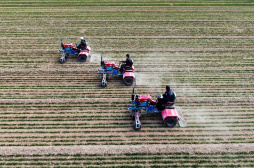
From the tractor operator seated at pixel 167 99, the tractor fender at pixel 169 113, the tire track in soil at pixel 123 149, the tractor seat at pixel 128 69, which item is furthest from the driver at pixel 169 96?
the tractor seat at pixel 128 69

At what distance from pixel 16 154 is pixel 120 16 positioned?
14.0 m

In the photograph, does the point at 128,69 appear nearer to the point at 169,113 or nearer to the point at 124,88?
the point at 124,88

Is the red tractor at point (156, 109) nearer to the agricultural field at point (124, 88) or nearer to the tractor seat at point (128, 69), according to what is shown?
the agricultural field at point (124, 88)

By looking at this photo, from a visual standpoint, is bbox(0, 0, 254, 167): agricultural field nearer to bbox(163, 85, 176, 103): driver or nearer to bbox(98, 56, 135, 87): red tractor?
bbox(98, 56, 135, 87): red tractor

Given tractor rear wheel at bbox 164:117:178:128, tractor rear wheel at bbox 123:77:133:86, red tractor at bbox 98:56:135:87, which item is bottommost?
tractor rear wheel at bbox 164:117:178:128

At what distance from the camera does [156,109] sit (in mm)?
8336

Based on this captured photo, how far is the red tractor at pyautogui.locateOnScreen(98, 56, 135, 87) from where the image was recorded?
32.1 ft

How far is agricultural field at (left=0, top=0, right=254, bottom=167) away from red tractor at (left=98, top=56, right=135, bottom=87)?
39 cm

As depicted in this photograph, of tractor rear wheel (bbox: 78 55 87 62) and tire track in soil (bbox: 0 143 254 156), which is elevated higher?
tractor rear wheel (bbox: 78 55 87 62)

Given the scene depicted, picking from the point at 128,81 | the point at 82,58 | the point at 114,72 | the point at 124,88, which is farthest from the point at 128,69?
the point at 82,58

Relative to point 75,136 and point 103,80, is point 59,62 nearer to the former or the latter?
point 103,80

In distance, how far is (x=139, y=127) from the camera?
7883 mm

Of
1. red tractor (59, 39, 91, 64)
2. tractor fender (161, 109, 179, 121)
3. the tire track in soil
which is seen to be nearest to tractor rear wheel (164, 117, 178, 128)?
tractor fender (161, 109, 179, 121)

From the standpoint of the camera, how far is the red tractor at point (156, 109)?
778 centimetres
